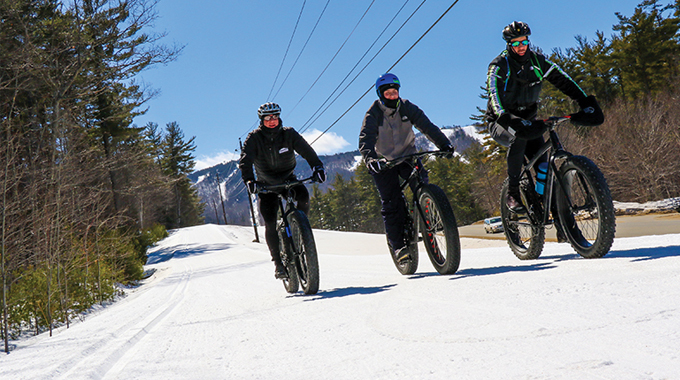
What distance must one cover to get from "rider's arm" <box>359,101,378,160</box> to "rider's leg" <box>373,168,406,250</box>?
0.28m

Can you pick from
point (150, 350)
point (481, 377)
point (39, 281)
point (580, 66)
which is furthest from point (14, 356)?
point (580, 66)

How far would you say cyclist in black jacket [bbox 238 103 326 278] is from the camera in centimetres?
509

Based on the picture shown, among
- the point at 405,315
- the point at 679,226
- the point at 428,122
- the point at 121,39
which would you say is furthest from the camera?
the point at 121,39

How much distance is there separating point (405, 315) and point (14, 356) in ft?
8.58

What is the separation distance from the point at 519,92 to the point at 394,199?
5.40ft

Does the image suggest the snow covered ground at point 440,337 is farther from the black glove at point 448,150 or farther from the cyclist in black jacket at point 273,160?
the cyclist in black jacket at point 273,160

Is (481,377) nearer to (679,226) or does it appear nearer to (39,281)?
(39,281)

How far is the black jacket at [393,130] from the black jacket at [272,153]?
0.76 metres

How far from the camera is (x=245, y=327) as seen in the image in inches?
118

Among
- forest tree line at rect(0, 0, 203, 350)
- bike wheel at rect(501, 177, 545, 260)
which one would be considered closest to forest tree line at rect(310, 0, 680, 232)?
bike wheel at rect(501, 177, 545, 260)

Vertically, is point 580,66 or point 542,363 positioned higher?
point 580,66

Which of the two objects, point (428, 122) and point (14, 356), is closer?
point (14, 356)

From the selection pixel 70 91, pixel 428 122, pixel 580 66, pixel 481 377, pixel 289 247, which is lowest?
pixel 481 377

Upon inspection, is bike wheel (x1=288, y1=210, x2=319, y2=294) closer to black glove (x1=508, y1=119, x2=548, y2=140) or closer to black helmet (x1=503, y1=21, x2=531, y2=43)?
black glove (x1=508, y1=119, x2=548, y2=140)
